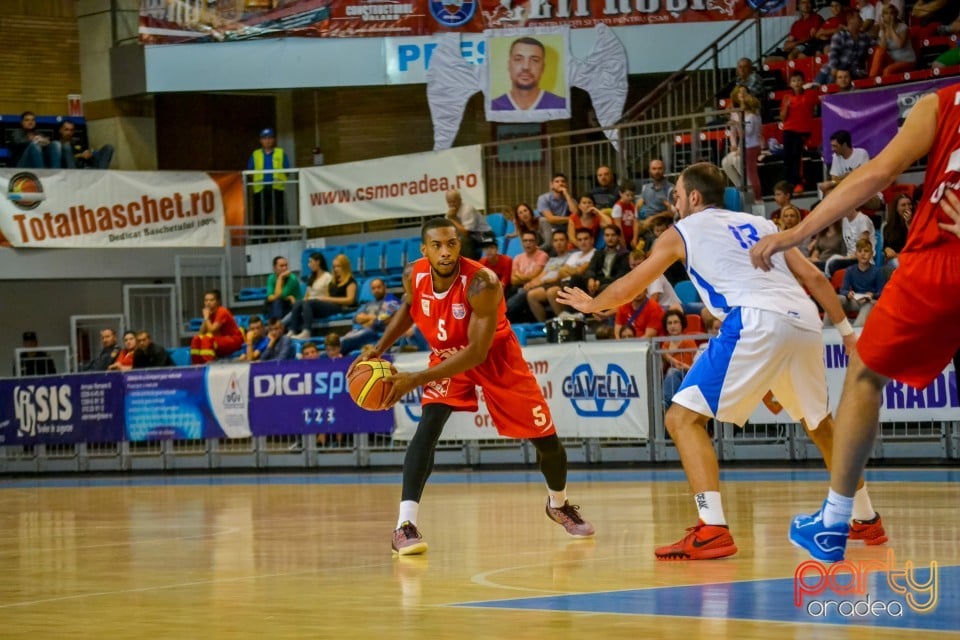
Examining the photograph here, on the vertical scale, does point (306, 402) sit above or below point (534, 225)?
below

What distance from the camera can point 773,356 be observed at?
313 inches

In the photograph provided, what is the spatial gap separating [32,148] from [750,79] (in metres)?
12.2

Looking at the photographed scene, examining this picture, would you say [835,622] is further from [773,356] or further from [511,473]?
[511,473]

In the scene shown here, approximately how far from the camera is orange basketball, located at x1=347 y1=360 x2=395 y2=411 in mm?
8695

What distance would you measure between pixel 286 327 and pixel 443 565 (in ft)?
50.1

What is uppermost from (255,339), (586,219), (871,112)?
(871,112)

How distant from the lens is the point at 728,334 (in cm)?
799

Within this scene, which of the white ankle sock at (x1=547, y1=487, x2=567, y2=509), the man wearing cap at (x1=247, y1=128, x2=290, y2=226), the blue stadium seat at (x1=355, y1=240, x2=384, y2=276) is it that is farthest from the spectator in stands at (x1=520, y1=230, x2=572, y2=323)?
the white ankle sock at (x1=547, y1=487, x2=567, y2=509)

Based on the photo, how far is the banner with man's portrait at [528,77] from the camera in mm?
24797

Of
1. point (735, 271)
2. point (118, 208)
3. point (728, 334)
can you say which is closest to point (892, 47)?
point (118, 208)

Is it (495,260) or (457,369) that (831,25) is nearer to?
(495,260)

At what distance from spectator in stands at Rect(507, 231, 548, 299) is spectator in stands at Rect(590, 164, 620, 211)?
1508 millimetres

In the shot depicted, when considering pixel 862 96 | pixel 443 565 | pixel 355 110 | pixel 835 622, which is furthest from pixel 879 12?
pixel 835 622

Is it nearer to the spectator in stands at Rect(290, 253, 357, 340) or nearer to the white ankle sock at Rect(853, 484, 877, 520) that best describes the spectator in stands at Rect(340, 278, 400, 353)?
the spectator in stands at Rect(290, 253, 357, 340)
